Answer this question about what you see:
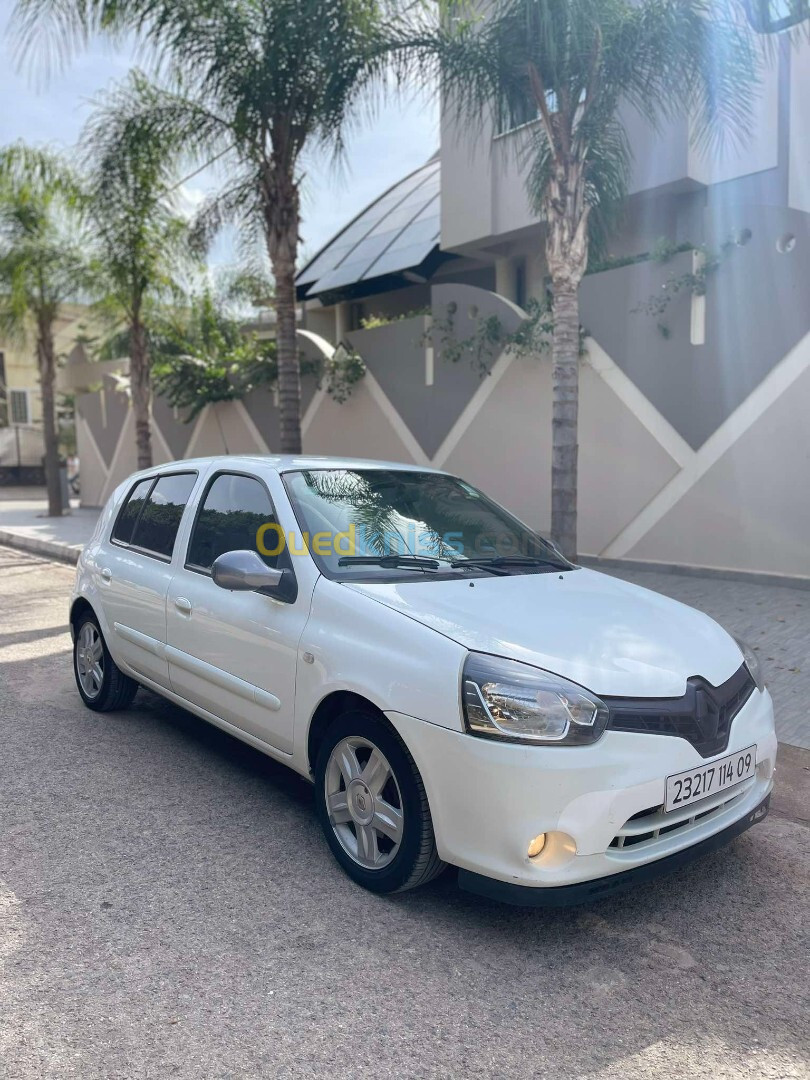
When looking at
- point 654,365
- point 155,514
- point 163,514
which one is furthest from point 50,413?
point 163,514

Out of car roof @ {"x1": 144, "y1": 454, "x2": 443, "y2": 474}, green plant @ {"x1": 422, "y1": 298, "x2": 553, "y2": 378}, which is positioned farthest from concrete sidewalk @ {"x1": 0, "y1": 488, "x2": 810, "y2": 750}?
green plant @ {"x1": 422, "y1": 298, "x2": 553, "y2": 378}

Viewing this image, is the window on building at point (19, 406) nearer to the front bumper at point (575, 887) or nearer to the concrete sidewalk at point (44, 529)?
the concrete sidewalk at point (44, 529)

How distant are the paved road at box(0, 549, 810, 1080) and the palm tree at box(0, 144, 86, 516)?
14.1 m

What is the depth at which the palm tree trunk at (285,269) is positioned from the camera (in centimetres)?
1065

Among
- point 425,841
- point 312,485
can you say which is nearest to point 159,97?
point 312,485

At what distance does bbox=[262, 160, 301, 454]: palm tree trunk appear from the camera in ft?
34.9

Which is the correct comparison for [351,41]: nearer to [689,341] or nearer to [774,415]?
[689,341]

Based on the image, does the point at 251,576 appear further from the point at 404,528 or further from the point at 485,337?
the point at 485,337

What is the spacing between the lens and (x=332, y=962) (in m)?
2.93

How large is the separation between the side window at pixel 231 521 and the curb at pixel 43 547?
8983mm

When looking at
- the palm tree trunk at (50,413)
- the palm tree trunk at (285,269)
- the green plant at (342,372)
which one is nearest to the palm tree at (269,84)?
the palm tree trunk at (285,269)

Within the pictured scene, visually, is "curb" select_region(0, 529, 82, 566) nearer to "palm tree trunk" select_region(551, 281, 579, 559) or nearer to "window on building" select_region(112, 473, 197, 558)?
"palm tree trunk" select_region(551, 281, 579, 559)

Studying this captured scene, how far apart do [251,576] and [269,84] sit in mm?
7927

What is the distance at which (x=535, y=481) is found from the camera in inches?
463
